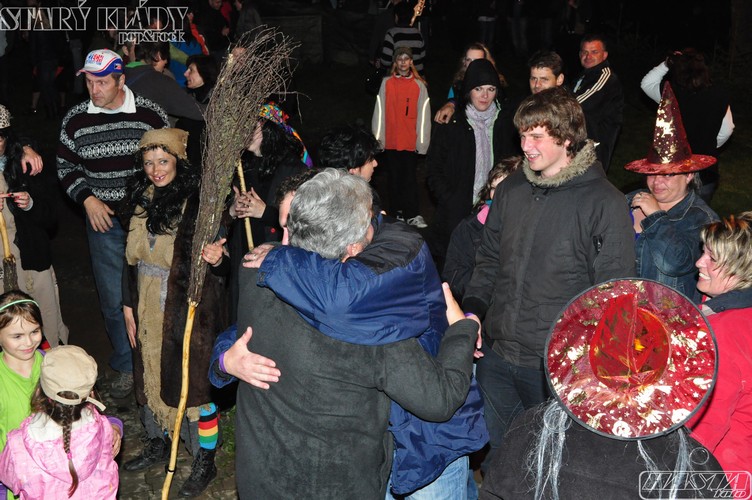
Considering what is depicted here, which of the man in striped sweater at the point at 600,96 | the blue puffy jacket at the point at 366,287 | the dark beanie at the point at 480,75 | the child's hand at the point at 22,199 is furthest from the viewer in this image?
the man in striped sweater at the point at 600,96

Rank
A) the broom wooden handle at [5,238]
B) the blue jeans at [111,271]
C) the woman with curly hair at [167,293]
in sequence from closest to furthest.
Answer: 1. the woman with curly hair at [167,293]
2. the broom wooden handle at [5,238]
3. the blue jeans at [111,271]

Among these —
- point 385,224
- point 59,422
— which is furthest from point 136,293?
point 385,224

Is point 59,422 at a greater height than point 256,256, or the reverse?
point 256,256

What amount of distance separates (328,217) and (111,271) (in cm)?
322

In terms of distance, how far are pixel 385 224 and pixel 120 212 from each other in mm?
2318

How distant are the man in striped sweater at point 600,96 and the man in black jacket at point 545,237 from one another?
3.35m

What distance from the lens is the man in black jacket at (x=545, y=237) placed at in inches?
141

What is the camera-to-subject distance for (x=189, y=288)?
4133 mm

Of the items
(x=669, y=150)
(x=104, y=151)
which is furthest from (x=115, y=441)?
(x=669, y=150)

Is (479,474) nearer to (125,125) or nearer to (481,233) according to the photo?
(481,233)

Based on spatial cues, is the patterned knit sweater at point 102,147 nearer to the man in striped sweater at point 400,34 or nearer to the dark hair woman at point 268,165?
the dark hair woman at point 268,165

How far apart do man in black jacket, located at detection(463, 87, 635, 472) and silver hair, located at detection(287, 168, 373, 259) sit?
1164 mm

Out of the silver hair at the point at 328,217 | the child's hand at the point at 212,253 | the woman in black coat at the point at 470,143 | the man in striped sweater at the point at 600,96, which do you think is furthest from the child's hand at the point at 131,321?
the man in striped sweater at the point at 600,96

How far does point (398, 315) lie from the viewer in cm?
271
